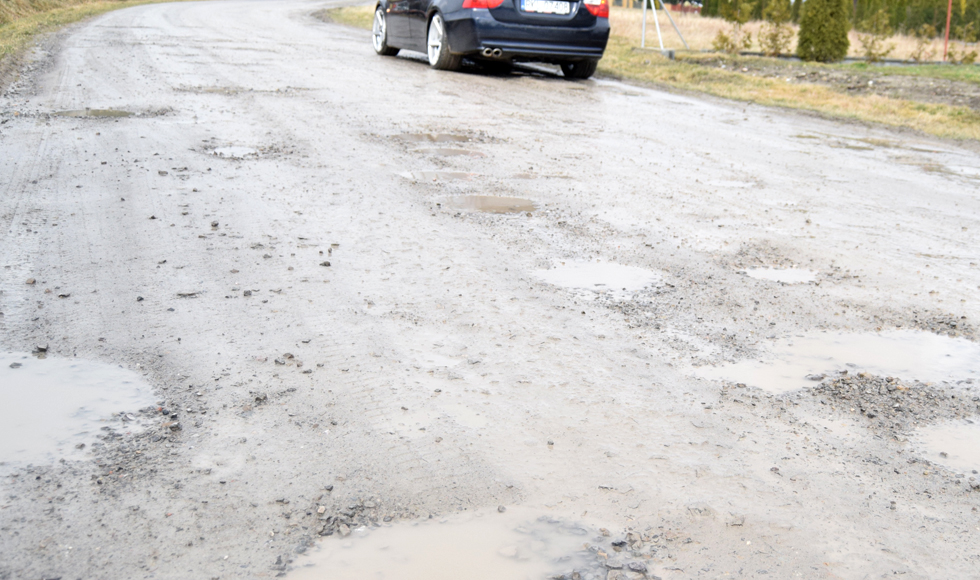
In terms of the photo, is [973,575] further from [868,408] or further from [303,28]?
[303,28]

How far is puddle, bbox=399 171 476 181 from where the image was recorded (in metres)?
5.79

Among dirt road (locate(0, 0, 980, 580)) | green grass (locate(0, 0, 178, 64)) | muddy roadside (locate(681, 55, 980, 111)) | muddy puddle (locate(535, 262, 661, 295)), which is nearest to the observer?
dirt road (locate(0, 0, 980, 580))

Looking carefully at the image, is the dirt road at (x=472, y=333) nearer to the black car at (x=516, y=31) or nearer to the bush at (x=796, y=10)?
the black car at (x=516, y=31)

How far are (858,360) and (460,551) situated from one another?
77.1 inches

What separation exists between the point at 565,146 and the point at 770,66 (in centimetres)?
1017

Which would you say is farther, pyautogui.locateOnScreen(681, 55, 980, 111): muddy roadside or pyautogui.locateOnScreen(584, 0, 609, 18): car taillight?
pyautogui.locateOnScreen(681, 55, 980, 111): muddy roadside

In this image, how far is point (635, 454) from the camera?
249 cm

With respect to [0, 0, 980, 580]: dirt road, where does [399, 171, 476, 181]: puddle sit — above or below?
above

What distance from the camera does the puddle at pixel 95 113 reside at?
746 cm

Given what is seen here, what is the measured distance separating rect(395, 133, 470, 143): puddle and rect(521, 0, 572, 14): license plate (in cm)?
485

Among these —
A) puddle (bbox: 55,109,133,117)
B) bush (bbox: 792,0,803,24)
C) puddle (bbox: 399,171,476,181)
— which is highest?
bush (bbox: 792,0,803,24)

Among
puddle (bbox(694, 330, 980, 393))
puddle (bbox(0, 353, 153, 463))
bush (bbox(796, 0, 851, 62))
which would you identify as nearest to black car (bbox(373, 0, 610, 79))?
bush (bbox(796, 0, 851, 62))

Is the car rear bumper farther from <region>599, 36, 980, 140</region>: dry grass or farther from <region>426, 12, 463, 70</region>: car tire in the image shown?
<region>599, 36, 980, 140</region>: dry grass

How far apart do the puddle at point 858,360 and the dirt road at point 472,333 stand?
0.18ft
